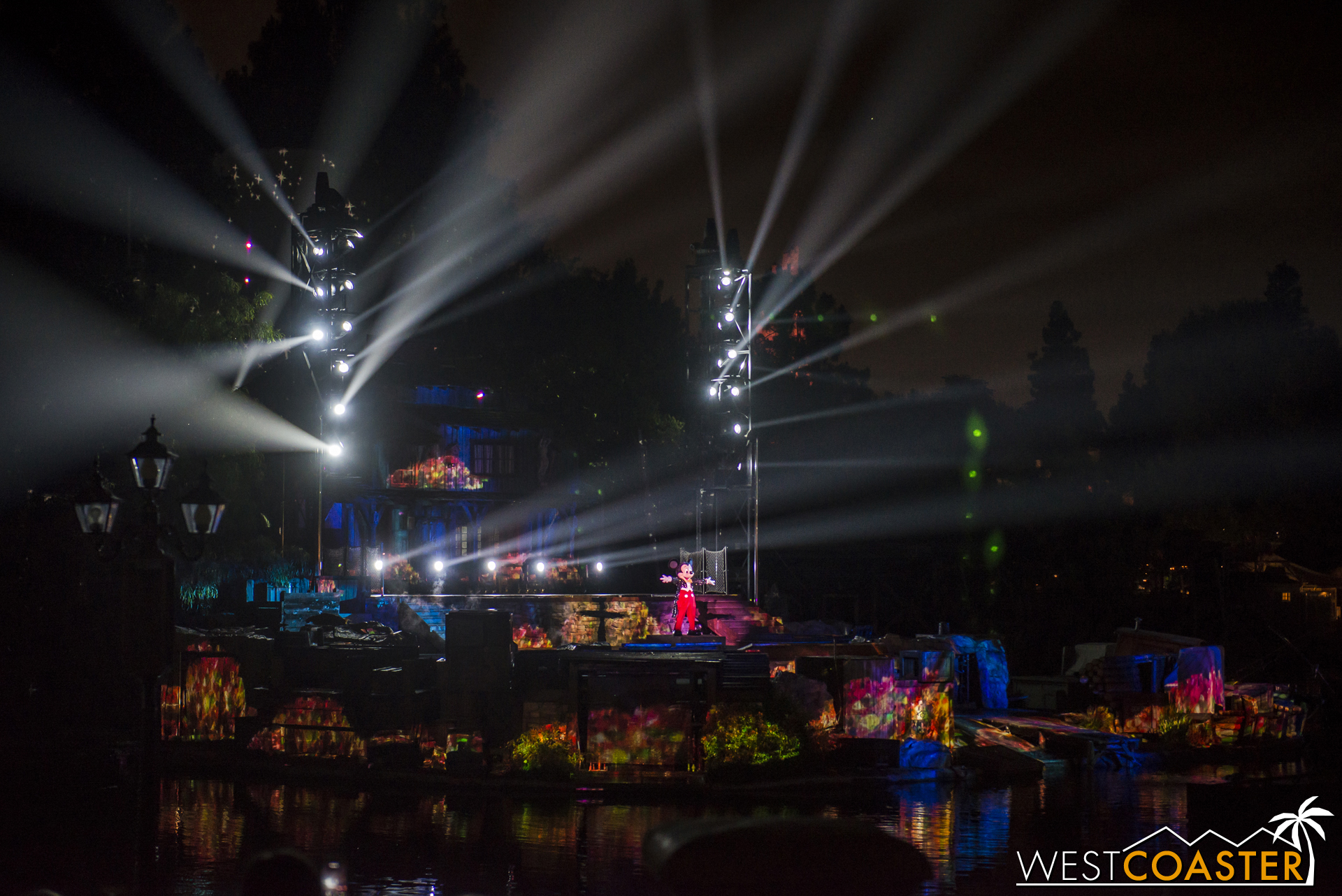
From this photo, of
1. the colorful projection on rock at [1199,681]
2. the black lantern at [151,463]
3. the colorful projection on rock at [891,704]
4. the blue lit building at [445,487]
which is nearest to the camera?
the black lantern at [151,463]

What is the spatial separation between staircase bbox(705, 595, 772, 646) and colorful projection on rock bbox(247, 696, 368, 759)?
30.4ft

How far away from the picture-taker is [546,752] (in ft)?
49.6

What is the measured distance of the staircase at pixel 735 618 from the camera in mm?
23938

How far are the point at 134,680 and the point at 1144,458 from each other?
3431 centimetres

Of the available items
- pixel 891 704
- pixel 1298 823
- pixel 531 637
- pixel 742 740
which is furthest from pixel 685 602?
pixel 1298 823

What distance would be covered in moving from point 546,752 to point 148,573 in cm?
709

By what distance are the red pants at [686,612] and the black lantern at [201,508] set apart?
1278 centimetres

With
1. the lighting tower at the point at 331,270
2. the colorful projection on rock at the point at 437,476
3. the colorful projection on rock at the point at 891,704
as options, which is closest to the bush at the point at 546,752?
the colorful projection on rock at the point at 891,704

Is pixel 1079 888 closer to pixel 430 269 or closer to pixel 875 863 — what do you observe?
pixel 875 863

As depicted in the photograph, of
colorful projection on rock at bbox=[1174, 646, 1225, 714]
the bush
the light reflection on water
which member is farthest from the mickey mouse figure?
colorful projection on rock at bbox=[1174, 646, 1225, 714]

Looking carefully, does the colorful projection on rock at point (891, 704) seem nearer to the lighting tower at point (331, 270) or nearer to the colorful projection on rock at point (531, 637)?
the colorful projection on rock at point (531, 637)

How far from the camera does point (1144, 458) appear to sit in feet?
133

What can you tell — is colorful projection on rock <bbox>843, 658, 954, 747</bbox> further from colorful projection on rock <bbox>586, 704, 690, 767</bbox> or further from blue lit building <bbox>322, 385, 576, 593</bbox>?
blue lit building <bbox>322, 385, 576, 593</bbox>

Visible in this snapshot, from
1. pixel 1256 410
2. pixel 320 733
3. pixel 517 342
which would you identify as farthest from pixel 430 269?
pixel 1256 410
